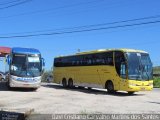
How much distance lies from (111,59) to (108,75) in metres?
1.27

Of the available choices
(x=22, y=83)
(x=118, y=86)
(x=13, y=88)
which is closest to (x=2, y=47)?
(x=13, y=88)

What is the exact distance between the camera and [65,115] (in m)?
17.6

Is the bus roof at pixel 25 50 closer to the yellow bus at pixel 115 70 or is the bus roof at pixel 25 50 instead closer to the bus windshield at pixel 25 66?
the bus windshield at pixel 25 66

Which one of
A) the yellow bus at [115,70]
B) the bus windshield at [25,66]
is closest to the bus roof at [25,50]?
the bus windshield at [25,66]

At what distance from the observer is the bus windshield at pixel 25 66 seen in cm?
3222

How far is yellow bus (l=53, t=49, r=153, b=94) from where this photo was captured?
29.8 meters

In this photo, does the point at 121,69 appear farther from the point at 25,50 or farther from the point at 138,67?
the point at 25,50

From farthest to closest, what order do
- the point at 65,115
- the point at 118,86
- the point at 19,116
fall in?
1. the point at 118,86
2. the point at 65,115
3. the point at 19,116

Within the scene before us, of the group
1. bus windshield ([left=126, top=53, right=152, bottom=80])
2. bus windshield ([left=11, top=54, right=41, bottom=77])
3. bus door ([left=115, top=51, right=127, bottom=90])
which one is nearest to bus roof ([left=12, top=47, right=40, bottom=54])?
bus windshield ([left=11, top=54, right=41, bottom=77])

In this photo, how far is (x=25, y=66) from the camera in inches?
1278

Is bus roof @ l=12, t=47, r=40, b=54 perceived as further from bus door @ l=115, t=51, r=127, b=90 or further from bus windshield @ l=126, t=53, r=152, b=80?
bus windshield @ l=126, t=53, r=152, b=80

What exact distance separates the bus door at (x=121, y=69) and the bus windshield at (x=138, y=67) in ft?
1.24

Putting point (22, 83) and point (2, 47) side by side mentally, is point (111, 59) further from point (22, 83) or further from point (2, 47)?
point (2, 47)

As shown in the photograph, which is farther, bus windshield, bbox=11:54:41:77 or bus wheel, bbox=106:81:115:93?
bus windshield, bbox=11:54:41:77
